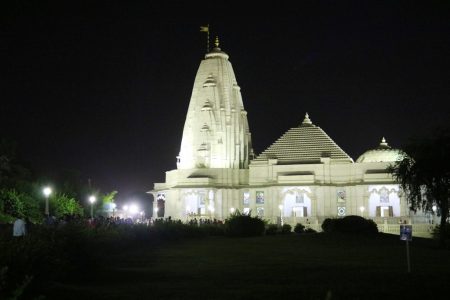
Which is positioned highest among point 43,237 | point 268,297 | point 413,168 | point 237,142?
point 237,142

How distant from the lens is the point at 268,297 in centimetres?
1550

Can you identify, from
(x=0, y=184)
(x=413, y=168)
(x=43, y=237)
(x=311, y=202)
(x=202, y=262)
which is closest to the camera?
(x=43, y=237)

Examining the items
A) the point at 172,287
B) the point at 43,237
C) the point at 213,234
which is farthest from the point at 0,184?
the point at 172,287

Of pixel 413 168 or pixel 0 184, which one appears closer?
pixel 413 168

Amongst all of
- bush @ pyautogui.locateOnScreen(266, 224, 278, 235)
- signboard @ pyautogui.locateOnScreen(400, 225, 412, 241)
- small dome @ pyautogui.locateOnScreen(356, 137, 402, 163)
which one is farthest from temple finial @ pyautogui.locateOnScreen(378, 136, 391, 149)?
signboard @ pyautogui.locateOnScreen(400, 225, 412, 241)

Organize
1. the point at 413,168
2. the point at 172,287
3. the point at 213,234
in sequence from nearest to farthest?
the point at 172,287, the point at 413,168, the point at 213,234

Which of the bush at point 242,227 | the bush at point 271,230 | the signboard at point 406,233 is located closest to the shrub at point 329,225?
the bush at point 271,230

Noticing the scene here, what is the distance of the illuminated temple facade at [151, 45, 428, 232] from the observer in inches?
2896

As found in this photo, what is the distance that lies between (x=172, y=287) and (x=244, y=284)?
1.86 meters

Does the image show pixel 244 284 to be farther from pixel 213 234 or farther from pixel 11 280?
pixel 213 234

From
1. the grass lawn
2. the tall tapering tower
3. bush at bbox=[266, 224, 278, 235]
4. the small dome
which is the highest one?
the tall tapering tower

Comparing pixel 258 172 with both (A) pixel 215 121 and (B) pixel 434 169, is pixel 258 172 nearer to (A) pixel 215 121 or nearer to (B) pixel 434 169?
(A) pixel 215 121

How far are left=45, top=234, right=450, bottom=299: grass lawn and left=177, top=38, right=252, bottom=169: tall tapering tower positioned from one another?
152 ft

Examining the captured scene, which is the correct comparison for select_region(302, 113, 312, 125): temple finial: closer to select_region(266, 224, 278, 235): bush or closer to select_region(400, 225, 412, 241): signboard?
select_region(266, 224, 278, 235): bush
